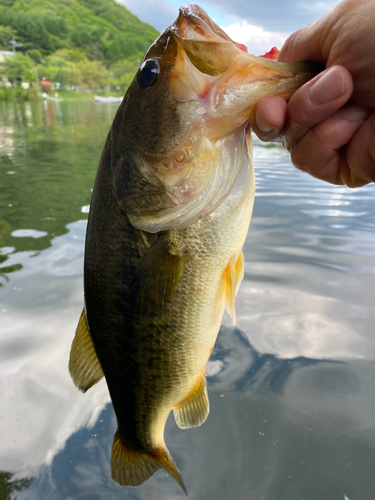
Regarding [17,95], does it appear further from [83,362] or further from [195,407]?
[195,407]

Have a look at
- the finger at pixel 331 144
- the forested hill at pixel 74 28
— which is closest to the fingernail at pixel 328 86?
the finger at pixel 331 144

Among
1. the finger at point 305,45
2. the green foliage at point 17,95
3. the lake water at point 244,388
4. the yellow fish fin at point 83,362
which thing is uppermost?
the green foliage at point 17,95

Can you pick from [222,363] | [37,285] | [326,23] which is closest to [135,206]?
[326,23]

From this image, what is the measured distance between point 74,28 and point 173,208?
408 ft

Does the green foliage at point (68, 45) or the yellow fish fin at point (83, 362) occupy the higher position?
the green foliage at point (68, 45)

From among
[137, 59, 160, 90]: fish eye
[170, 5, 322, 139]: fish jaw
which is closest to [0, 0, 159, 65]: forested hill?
[137, 59, 160, 90]: fish eye

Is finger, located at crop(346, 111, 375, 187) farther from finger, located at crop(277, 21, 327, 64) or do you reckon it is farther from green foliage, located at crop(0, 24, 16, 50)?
green foliage, located at crop(0, 24, 16, 50)

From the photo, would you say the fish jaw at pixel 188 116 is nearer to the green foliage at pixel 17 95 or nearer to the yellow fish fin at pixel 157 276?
the yellow fish fin at pixel 157 276

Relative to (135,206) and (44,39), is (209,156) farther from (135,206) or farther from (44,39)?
(44,39)

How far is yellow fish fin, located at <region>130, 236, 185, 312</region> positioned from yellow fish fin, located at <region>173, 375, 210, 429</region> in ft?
2.03

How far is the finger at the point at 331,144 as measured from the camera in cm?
135

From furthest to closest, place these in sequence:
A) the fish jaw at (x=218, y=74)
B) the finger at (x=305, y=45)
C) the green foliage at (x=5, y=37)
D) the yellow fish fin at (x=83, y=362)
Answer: the green foliage at (x=5, y=37) → the yellow fish fin at (x=83, y=362) → the finger at (x=305, y=45) → the fish jaw at (x=218, y=74)

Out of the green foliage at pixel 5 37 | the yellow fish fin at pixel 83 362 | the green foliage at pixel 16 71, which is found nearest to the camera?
the yellow fish fin at pixel 83 362

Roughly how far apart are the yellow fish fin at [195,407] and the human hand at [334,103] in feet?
3.88
